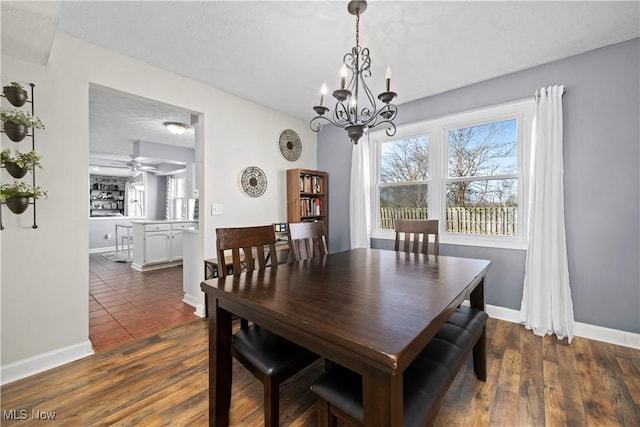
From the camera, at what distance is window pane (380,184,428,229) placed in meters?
3.32

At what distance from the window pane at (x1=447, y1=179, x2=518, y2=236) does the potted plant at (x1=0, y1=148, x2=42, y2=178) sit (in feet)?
12.3

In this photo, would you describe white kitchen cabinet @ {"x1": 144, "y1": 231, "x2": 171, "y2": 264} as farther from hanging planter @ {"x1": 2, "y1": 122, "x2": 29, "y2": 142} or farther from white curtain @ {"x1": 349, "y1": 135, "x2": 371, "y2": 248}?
white curtain @ {"x1": 349, "y1": 135, "x2": 371, "y2": 248}

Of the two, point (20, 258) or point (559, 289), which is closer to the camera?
point (20, 258)

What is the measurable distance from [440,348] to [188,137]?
17.3 ft

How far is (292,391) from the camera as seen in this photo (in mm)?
1671

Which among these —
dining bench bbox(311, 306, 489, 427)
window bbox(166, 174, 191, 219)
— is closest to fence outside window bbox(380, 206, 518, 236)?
dining bench bbox(311, 306, 489, 427)

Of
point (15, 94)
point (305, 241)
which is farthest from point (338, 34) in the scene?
point (15, 94)

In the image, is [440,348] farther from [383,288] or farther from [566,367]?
[566,367]

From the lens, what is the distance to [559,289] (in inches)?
91.4

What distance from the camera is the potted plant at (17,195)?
1.67 m

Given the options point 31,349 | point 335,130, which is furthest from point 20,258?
point 335,130

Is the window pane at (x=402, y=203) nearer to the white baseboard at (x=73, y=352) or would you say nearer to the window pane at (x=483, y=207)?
the window pane at (x=483, y=207)

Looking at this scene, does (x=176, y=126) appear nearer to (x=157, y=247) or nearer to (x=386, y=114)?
(x=157, y=247)

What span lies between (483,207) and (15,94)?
4072mm
